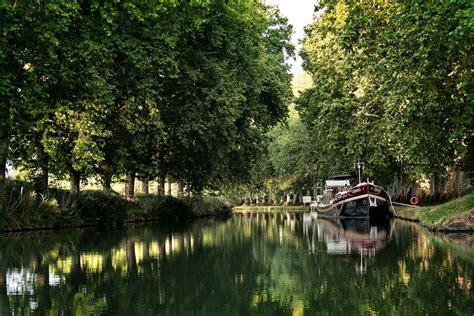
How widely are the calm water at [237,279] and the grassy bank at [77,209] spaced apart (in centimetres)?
626

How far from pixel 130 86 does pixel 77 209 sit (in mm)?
6234

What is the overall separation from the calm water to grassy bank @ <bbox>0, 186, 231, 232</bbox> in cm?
626

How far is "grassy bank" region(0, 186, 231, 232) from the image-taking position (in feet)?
84.1

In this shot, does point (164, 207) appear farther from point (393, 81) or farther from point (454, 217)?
point (454, 217)

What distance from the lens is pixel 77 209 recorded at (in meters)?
30.7

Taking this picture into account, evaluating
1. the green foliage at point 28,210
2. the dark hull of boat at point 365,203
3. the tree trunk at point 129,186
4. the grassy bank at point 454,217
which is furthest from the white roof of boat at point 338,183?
the green foliage at point 28,210

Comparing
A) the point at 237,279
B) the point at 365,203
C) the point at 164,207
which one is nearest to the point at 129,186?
the point at 164,207

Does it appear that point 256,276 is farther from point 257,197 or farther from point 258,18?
point 257,197

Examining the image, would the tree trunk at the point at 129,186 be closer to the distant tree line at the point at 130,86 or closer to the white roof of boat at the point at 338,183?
the distant tree line at the point at 130,86

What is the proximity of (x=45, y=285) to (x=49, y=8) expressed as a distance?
1329 cm

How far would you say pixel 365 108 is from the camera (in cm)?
3681

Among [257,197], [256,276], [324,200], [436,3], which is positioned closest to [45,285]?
[256,276]

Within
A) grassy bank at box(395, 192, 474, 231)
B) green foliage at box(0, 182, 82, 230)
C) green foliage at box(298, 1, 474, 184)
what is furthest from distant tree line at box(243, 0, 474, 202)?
green foliage at box(0, 182, 82, 230)

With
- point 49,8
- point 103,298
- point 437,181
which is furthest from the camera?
point 437,181
